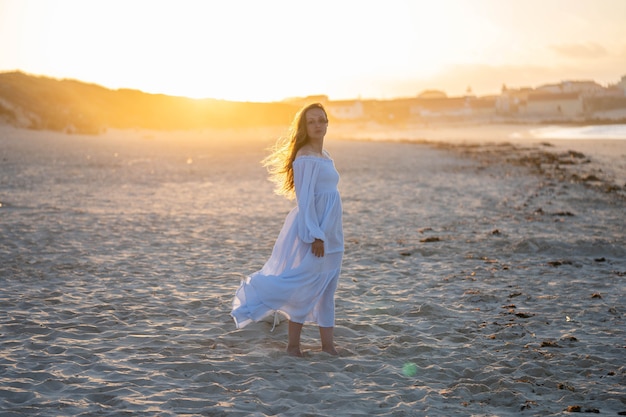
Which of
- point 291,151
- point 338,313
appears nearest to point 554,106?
point 338,313

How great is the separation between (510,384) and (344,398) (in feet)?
4.34

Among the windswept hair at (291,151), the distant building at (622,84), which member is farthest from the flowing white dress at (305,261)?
the distant building at (622,84)

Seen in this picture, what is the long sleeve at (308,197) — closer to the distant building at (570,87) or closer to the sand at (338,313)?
the sand at (338,313)

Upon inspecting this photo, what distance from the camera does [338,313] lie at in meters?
6.76

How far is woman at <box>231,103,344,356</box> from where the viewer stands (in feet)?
16.8

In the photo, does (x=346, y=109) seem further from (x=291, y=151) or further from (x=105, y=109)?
(x=291, y=151)

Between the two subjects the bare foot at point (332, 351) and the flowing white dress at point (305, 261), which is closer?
the flowing white dress at point (305, 261)

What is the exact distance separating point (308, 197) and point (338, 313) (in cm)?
209

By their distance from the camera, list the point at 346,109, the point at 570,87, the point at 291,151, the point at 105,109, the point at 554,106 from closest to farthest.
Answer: the point at 291,151
the point at 105,109
the point at 554,106
the point at 346,109
the point at 570,87

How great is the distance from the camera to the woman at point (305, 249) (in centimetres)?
513

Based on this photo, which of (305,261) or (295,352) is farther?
(295,352)

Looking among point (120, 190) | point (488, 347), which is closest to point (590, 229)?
point (488, 347)

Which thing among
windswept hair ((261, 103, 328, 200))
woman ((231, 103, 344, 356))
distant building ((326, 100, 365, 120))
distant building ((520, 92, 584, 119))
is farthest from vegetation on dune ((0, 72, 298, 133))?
distant building ((520, 92, 584, 119))

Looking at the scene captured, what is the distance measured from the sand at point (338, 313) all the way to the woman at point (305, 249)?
1.35 feet
